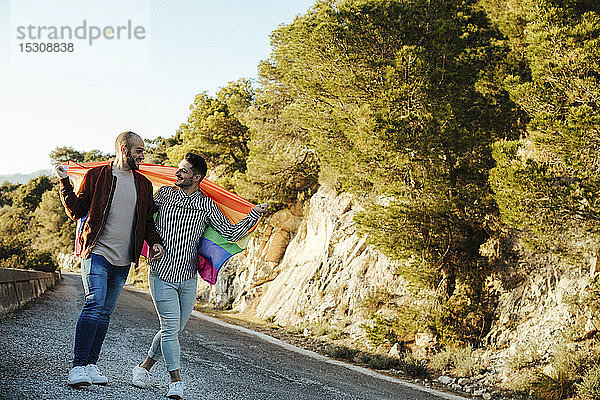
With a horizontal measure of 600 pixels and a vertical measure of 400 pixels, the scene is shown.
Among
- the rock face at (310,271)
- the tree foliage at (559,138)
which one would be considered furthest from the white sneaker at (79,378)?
the rock face at (310,271)

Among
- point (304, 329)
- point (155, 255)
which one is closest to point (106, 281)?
point (155, 255)

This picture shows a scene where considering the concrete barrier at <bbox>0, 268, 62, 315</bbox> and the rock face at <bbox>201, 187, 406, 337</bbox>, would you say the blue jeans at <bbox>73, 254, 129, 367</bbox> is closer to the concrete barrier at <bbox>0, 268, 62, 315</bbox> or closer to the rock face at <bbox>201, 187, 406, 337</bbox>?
the concrete barrier at <bbox>0, 268, 62, 315</bbox>

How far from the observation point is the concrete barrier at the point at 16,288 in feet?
30.9

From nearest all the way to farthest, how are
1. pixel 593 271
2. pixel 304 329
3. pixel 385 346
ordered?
pixel 593 271, pixel 385 346, pixel 304 329

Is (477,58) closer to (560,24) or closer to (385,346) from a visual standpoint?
(560,24)

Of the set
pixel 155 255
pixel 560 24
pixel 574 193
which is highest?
pixel 560 24


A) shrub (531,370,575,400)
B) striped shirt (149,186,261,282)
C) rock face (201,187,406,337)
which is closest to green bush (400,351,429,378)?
shrub (531,370,575,400)

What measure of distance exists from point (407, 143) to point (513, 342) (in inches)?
197

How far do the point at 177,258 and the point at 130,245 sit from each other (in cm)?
41

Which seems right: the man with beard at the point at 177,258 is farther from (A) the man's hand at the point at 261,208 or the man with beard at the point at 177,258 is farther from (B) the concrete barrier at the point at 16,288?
(B) the concrete barrier at the point at 16,288

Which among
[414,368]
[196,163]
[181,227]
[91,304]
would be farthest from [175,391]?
[414,368]

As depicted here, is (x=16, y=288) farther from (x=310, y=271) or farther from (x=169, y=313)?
(x=310, y=271)

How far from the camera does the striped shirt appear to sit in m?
4.71

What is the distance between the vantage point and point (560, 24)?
1057 cm
